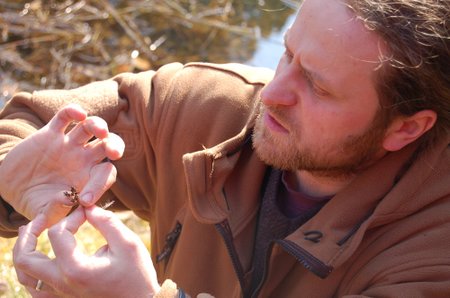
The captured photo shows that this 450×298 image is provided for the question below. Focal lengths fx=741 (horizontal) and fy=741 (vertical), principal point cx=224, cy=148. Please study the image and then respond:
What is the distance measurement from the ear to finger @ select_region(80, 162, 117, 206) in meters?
0.81

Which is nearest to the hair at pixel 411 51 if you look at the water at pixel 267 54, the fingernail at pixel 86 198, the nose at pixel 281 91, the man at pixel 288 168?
the man at pixel 288 168

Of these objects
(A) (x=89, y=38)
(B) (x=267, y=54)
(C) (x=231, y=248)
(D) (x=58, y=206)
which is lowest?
(B) (x=267, y=54)

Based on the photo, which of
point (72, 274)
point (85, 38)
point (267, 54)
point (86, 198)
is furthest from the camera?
point (267, 54)

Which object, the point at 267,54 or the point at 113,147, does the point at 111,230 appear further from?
the point at 267,54

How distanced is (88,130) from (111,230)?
0.36m

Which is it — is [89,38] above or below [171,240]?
below

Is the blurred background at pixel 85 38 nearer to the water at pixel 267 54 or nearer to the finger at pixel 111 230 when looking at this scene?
the water at pixel 267 54

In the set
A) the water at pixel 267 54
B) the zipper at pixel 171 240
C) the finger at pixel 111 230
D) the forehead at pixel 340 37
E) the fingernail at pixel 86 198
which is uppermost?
the forehead at pixel 340 37

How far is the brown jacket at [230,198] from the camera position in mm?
1979

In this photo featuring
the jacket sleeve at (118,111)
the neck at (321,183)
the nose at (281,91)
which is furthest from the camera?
the jacket sleeve at (118,111)

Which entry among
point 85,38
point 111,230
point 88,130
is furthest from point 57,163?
point 85,38

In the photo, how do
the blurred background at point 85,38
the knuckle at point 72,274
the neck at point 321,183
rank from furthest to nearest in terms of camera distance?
the blurred background at point 85,38 → the neck at point 321,183 → the knuckle at point 72,274

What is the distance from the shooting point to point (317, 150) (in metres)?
2.13

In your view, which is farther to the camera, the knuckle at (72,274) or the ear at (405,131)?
the ear at (405,131)
